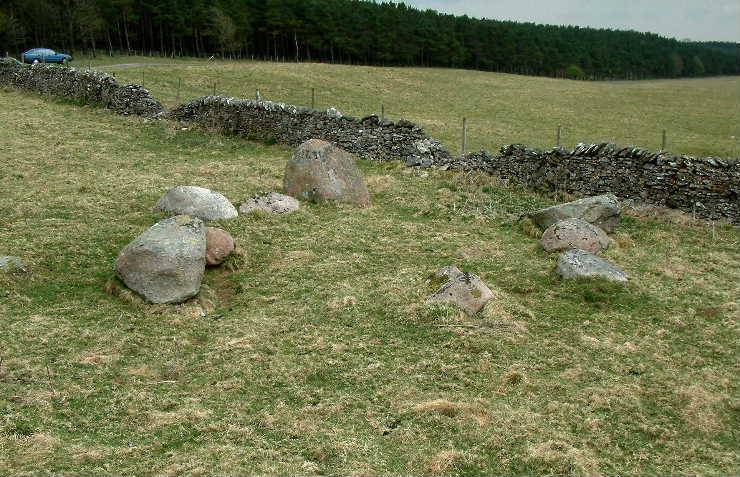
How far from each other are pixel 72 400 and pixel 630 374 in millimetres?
7941

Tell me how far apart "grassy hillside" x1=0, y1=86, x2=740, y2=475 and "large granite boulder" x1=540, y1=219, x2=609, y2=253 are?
0.43 metres

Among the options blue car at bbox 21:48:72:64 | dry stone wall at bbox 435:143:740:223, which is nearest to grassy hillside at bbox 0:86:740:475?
dry stone wall at bbox 435:143:740:223

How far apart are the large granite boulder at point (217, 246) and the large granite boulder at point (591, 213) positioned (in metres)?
7.75

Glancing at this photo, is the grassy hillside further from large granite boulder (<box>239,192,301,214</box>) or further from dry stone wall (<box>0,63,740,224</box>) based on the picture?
dry stone wall (<box>0,63,740,224</box>)

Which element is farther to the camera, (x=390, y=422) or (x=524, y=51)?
(x=524, y=51)

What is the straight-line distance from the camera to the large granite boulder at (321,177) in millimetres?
17578

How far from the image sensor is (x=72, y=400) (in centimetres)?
857

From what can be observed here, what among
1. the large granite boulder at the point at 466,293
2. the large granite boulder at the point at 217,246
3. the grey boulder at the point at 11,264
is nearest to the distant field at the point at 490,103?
the large granite boulder at the point at 217,246

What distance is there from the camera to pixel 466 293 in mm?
11297

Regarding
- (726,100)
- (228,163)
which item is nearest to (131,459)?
(228,163)

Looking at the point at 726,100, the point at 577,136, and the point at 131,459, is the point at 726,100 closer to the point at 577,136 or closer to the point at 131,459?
the point at 577,136

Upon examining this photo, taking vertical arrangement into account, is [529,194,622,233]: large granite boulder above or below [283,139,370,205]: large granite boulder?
below

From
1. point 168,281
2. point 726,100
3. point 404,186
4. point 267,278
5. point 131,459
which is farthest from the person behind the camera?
point 726,100

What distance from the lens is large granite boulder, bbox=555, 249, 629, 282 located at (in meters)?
12.5
